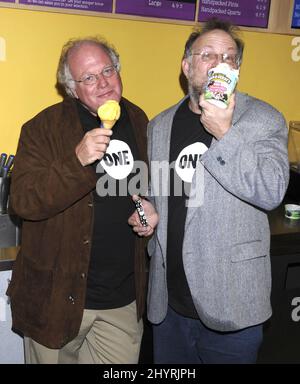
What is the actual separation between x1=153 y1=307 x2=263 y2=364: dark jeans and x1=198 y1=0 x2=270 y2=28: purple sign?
1271mm

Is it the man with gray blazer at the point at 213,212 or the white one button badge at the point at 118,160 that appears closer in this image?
the man with gray blazer at the point at 213,212

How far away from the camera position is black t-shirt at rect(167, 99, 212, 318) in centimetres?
133

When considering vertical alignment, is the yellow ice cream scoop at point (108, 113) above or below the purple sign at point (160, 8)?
below

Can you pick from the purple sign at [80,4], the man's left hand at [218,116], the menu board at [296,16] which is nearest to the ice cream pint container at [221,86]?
the man's left hand at [218,116]

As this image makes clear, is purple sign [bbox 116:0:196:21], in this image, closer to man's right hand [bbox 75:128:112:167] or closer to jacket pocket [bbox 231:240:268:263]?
man's right hand [bbox 75:128:112:167]

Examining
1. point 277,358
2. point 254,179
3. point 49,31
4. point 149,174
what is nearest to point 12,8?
point 49,31

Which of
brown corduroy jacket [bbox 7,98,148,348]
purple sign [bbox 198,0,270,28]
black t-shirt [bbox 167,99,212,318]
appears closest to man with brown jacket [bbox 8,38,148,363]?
brown corduroy jacket [bbox 7,98,148,348]

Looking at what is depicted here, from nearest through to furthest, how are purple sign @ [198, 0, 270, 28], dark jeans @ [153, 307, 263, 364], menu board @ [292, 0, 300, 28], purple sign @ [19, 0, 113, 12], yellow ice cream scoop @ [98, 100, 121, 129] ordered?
yellow ice cream scoop @ [98, 100, 121, 129] → dark jeans @ [153, 307, 263, 364] → purple sign @ [19, 0, 113, 12] → purple sign @ [198, 0, 270, 28] → menu board @ [292, 0, 300, 28]

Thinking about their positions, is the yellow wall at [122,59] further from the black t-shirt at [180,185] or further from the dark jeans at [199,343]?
the dark jeans at [199,343]

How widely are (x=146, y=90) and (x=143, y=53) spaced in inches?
6.2

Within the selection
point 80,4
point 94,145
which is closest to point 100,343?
point 94,145

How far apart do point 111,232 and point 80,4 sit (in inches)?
37.0

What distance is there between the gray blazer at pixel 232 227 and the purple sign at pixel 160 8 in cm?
74

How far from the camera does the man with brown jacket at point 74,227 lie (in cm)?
130
